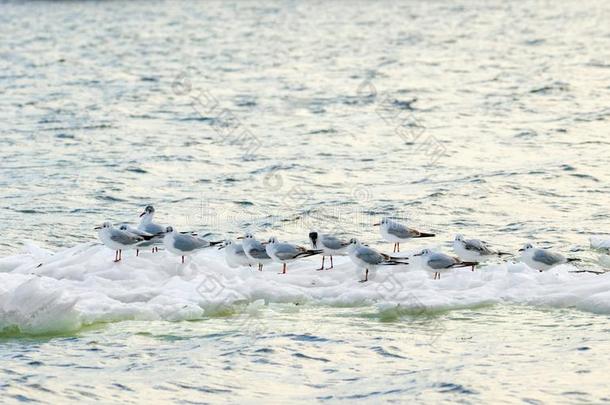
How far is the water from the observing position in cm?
1238

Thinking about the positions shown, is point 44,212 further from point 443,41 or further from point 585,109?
point 443,41

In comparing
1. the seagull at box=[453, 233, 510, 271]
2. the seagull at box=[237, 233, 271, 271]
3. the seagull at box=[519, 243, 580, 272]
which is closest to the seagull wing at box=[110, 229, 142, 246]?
the seagull at box=[237, 233, 271, 271]

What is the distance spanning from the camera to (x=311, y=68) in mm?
44656

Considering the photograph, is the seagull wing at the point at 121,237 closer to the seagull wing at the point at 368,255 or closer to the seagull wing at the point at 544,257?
the seagull wing at the point at 368,255

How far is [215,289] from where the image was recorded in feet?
49.1

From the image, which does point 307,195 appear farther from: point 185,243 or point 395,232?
point 185,243

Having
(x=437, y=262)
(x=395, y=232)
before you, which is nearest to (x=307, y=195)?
(x=395, y=232)

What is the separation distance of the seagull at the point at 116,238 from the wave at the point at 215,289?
Answer: 27 cm

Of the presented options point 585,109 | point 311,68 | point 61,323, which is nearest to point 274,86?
point 311,68

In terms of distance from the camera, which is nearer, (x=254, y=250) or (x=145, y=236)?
(x=254, y=250)

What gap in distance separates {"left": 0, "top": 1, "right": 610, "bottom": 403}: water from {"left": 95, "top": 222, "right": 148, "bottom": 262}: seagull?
302 millimetres

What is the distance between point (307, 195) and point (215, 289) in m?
8.38

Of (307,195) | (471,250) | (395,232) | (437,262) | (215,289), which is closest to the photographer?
(215,289)

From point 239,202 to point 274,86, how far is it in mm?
17581
